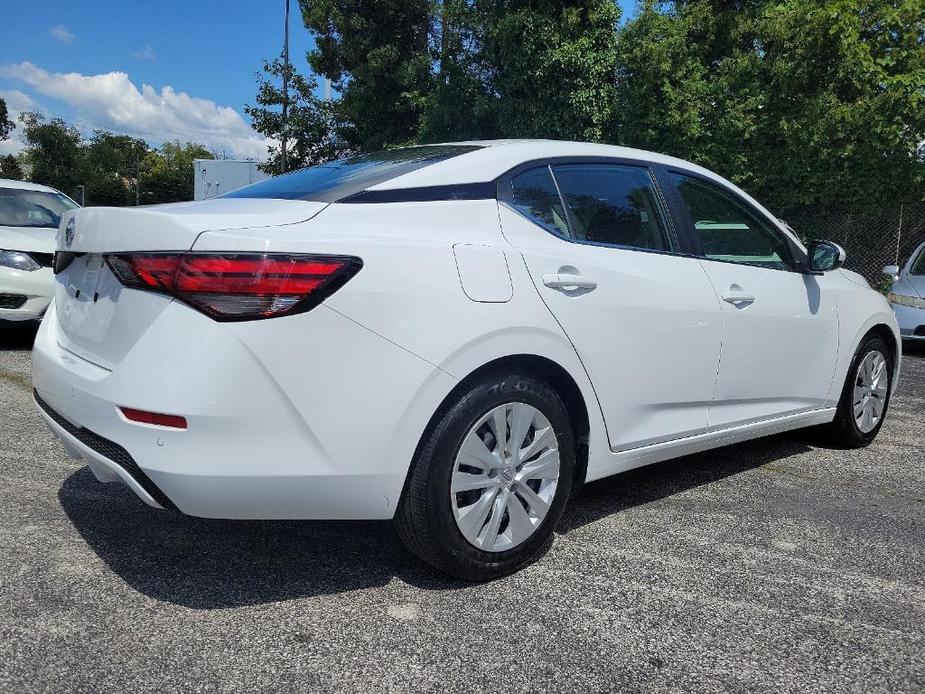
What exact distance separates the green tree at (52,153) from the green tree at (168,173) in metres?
7.46

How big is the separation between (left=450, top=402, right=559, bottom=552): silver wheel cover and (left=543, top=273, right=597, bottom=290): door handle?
0.44 meters

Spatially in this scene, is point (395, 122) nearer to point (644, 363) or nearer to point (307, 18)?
point (307, 18)

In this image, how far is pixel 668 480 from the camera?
414 cm

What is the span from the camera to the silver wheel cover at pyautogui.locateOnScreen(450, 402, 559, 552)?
2.68 meters

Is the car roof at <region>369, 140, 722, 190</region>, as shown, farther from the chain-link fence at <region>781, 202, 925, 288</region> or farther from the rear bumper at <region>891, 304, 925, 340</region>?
the chain-link fence at <region>781, 202, 925, 288</region>

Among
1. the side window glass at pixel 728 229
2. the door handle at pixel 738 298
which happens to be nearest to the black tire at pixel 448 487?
the door handle at pixel 738 298

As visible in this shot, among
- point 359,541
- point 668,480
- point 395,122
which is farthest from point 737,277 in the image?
point 395,122

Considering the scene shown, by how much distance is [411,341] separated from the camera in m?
2.48

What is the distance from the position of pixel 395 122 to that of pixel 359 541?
20201 millimetres

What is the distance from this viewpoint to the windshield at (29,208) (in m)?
8.04

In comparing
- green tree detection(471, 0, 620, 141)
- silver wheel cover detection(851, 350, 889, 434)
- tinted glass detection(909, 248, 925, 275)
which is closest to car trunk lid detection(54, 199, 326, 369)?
silver wheel cover detection(851, 350, 889, 434)

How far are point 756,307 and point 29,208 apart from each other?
7.33 m

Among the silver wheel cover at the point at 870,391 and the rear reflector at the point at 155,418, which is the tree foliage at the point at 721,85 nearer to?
the silver wheel cover at the point at 870,391

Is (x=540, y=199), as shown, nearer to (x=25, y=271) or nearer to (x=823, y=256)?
(x=823, y=256)
